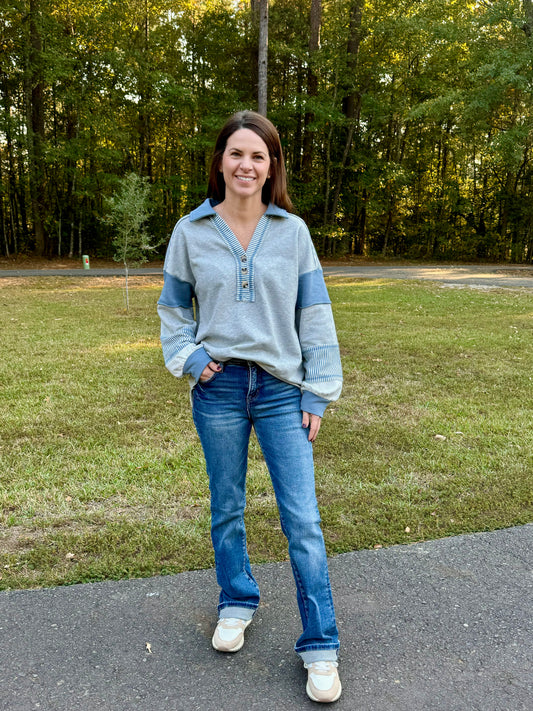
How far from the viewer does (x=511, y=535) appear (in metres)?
3.20

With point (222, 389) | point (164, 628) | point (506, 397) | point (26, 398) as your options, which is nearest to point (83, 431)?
point (26, 398)

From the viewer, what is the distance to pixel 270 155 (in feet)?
7.04

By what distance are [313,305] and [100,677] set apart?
1.55 metres

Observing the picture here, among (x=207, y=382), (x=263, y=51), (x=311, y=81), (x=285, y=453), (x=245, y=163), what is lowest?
(x=285, y=453)

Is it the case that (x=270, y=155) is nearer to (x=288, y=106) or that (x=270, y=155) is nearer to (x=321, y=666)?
(x=321, y=666)

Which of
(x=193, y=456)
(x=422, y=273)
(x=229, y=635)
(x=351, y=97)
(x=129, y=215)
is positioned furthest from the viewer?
(x=351, y=97)

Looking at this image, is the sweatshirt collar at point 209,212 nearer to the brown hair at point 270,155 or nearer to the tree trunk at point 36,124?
the brown hair at point 270,155

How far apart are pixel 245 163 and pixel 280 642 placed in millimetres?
1839

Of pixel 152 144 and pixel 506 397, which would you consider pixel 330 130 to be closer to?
pixel 152 144

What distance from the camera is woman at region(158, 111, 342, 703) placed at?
2031 millimetres

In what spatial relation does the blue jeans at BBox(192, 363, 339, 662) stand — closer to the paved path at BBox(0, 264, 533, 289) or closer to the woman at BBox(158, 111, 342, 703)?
the woman at BBox(158, 111, 342, 703)

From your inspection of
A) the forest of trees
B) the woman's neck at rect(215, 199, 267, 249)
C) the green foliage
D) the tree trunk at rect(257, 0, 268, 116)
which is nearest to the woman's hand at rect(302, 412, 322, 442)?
the woman's neck at rect(215, 199, 267, 249)

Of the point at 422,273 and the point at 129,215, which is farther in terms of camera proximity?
the point at 422,273

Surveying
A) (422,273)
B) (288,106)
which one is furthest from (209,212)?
(288,106)
